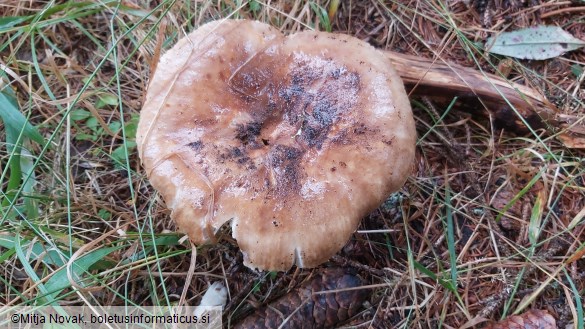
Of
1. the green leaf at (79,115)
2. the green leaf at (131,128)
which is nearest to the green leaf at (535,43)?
the green leaf at (131,128)

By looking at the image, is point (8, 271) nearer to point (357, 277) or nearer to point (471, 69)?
point (357, 277)

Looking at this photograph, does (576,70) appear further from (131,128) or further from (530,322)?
(131,128)

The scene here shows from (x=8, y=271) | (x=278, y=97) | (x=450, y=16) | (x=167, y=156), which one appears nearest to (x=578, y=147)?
(x=450, y=16)

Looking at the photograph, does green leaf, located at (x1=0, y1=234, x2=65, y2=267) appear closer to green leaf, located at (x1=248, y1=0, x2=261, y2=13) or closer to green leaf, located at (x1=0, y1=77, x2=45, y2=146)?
green leaf, located at (x1=0, y1=77, x2=45, y2=146)

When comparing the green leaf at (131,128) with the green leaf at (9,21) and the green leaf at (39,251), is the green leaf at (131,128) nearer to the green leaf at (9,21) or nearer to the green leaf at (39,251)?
the green leaf at (39,251)

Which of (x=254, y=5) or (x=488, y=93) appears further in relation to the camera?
(x=254, y=5)

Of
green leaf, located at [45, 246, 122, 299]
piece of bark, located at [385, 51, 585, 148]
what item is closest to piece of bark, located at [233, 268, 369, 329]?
green leaf, located at [45, 246, 122, 299]

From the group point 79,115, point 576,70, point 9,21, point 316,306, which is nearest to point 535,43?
point 576,70

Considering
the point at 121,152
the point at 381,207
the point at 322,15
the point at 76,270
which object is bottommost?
the point at 381,207
